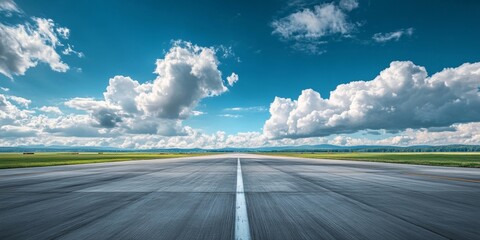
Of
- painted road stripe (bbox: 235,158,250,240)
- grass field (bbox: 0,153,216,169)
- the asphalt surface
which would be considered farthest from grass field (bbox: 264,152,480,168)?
grass field (bbox: 0,153,216,169)

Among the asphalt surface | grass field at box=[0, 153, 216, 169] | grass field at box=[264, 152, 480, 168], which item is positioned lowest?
grass field at box=[264, 152, 480, 168]

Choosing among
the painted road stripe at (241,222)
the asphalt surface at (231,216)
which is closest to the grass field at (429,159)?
the asphalt surface at (231,216)

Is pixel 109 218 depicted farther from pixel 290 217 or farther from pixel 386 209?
pixel 386 209

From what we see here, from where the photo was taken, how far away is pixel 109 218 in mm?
5258

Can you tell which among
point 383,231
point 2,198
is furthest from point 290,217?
point 2,198

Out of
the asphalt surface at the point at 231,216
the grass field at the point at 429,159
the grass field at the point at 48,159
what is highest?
the grass field at the point at 48,159

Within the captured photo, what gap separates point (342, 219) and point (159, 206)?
166 inches

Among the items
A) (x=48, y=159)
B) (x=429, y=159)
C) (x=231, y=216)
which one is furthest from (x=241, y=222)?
(x=429, y=159)

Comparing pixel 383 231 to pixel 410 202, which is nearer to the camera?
pixel 383 231

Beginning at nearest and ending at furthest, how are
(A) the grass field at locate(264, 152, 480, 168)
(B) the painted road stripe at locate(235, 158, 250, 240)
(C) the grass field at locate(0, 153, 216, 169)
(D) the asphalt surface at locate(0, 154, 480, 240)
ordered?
(B) the painted road stripe at locate(235, 158, 250, 240) → (D) the asphalt surface at locate(0, 154, 480, 240) → (C) the grass field at locate(0, 153, 216, 169) → (A) the grass field at locate(264, 152, 480, 168)

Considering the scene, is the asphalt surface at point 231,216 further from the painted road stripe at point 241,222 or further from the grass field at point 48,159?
the grass field at point 48,159

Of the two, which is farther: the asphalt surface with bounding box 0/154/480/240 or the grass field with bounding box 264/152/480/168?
the grass field with bounding box 264/152/480/168

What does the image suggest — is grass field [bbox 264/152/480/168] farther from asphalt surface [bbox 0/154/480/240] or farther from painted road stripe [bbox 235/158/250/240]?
painted road stripe [bbox 235/158/250/240]

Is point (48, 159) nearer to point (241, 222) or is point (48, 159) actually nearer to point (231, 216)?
point (231, 216)
